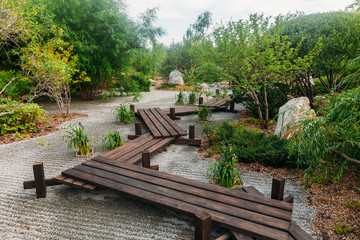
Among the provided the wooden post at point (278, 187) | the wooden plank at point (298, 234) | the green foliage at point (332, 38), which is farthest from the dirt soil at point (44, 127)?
the green foliage at point (332, 38)

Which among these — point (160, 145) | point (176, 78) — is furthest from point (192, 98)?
point (176, 78)

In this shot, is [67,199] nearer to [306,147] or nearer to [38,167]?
[38,167]

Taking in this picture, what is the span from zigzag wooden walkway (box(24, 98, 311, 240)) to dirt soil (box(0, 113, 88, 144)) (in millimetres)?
3313

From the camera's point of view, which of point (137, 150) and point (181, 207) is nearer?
point (181, 207)

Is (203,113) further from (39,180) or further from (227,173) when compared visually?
(39,180)

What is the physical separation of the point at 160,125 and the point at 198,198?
3874 millimetres

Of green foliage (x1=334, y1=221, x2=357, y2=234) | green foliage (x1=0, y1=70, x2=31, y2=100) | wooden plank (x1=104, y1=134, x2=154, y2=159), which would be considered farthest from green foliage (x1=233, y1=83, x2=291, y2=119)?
green foliage (x1=0, y1=70, x2=31, y2=100)

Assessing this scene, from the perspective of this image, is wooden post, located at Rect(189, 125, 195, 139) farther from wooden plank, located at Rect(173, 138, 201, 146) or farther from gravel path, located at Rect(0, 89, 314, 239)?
gravel path, located at Rect(0, 89, 314, 239)

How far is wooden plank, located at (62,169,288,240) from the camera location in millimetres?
2412

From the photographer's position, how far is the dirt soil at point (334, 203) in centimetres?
277

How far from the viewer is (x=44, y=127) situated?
7125mm

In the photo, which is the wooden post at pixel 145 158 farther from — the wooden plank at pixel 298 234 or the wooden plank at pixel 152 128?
the wooden plank at pixel 298 234

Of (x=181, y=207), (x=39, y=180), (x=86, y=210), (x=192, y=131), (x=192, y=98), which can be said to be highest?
(x=192, y=98)

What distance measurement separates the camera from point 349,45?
21.1 feet
